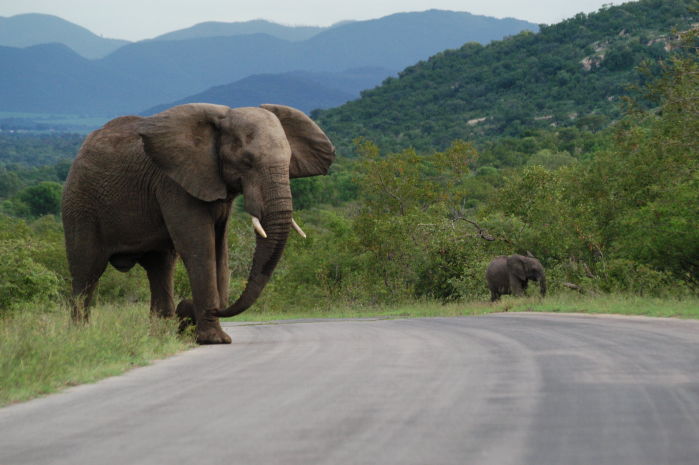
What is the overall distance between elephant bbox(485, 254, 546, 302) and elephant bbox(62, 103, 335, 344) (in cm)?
1466

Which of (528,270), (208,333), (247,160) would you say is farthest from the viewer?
(528,270)

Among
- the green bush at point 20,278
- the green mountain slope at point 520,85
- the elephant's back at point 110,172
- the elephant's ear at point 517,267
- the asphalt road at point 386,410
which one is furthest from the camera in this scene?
the green mountain slope at point 520,85

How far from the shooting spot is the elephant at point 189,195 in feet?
39.3

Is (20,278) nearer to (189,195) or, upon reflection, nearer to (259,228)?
(189,195)

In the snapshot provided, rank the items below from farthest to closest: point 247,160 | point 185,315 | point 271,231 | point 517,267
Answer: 1. point 517,267
2. point 185,315
3. point 247,160
4. point 271,231

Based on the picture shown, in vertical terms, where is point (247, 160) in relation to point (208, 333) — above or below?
above

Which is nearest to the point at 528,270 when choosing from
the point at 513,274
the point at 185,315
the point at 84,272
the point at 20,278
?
the point at 513,274

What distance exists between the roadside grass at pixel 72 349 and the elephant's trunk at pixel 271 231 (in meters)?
1.01

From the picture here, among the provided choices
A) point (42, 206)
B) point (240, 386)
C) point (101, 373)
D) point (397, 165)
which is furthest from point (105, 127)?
point (42, 206)

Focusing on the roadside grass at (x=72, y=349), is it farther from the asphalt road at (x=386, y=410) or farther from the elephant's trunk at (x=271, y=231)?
the elephant's trunk at (x=271, y=231)

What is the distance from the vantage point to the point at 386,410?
6.28 m

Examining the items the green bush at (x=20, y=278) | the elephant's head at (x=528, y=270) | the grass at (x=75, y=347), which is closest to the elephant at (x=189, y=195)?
the grass at (x=75, y=347)

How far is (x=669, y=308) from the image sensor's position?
1694 centimetres

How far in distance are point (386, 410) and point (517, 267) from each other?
71.9 feet
